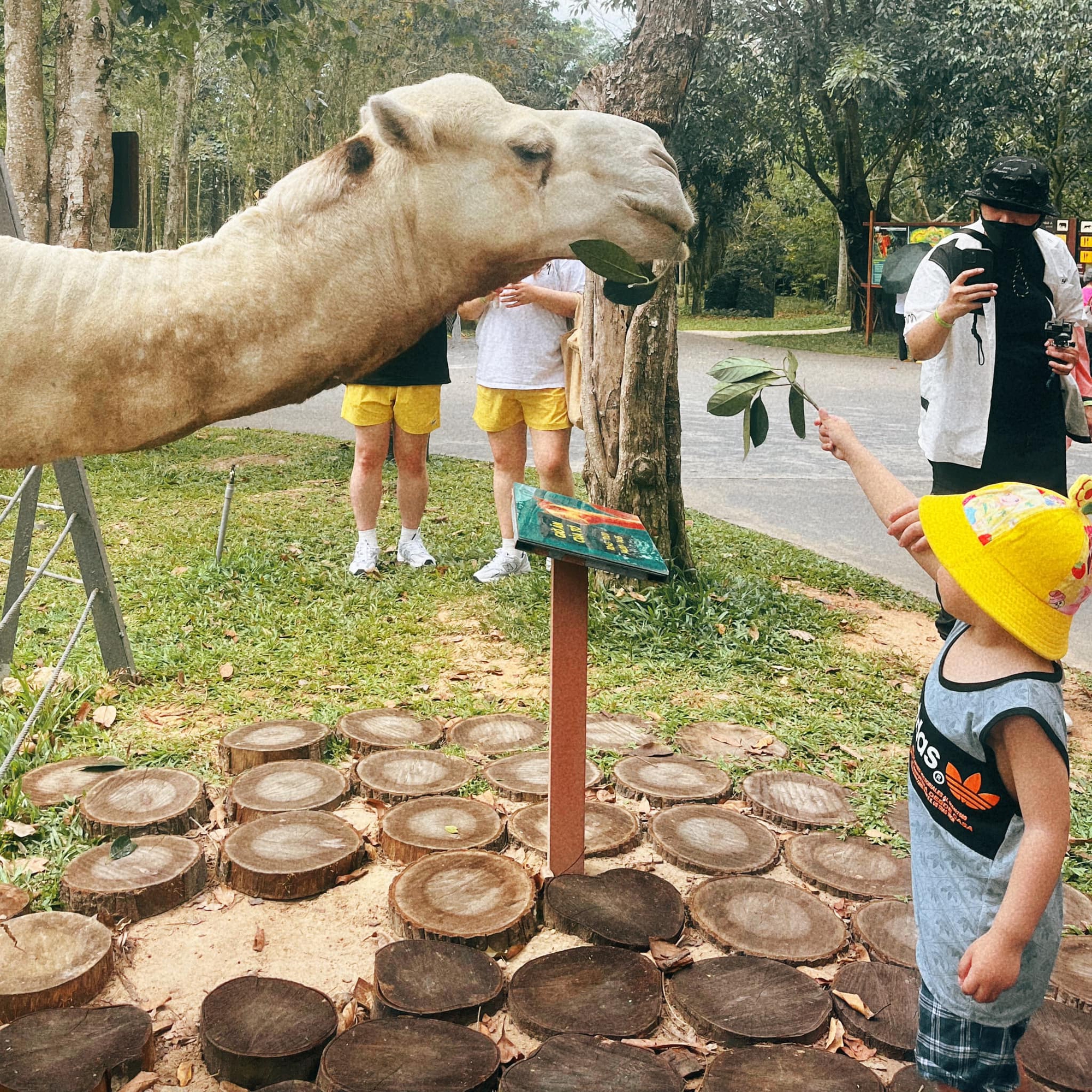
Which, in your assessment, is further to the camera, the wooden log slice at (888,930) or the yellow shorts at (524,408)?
the yellow shorts at (524,408)

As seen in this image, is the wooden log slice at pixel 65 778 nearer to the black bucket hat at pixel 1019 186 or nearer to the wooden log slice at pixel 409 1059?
the wooden log slice at pixel 409 1059

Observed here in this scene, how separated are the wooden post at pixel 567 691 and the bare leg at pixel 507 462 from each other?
9.87 ft

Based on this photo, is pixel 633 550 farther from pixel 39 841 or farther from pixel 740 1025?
pixel 39 841

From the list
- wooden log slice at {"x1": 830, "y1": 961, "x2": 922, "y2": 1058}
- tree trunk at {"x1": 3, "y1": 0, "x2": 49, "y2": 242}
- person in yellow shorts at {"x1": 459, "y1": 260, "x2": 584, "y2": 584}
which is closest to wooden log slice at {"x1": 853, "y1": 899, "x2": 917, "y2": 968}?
wooden log slice at {"x1": 830, "y1": 961, "x2": 922, "y2": 1058}

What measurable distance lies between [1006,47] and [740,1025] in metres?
20.1

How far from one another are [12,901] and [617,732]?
2.15 meters

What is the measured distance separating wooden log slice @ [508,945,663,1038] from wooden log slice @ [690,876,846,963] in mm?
288

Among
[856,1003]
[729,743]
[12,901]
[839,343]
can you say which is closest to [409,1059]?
[856,1003]

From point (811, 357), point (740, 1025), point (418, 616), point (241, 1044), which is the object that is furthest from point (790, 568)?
point (811, 357)

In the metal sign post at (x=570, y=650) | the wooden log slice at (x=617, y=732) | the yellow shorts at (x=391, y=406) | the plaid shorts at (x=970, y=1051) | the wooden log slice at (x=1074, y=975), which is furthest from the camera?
the yellow shorts at (x=391, y=406)

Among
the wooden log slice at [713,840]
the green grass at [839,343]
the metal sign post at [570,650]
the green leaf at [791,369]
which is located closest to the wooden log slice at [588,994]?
the metal sign post at [570,650]

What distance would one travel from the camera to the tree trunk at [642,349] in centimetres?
552

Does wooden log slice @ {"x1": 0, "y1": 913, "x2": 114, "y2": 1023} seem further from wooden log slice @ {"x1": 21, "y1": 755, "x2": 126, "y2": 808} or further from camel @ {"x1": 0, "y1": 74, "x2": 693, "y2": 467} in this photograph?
camel @ {"x1": 0, "y1": 74, "x2": 693, "y2": 467}

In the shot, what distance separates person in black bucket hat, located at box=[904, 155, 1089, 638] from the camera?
402 cm
